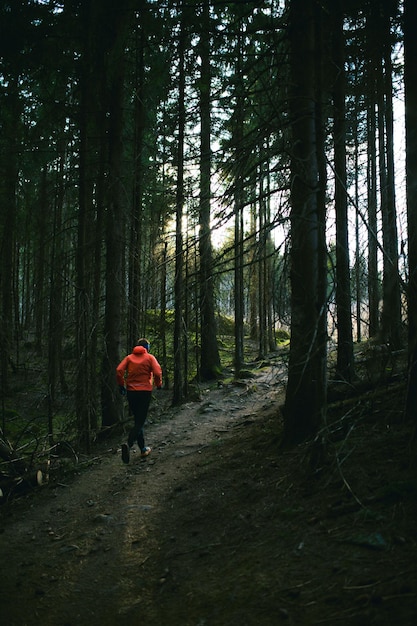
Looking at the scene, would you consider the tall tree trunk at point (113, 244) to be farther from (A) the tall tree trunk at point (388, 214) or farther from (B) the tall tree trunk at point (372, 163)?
(A) the tall tree trunk at point (388, 214)

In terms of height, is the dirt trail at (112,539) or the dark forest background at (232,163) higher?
the dark forest background at (232,163)

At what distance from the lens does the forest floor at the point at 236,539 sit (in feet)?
9.35

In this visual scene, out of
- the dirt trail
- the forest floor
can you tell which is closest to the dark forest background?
the forest floor

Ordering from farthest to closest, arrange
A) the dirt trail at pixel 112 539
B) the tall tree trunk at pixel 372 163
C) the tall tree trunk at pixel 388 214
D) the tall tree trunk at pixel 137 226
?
the tall tree trunk at pixel 137 226 < the tall tree trunk at pixel 372 163 < the dirt trail at pixel 112 539 < the tall tree trunk at pixel 388 214

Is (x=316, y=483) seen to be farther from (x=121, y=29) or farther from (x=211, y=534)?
(x=121, y=29)

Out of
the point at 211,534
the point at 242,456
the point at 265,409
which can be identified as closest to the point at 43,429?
the point at 265,409

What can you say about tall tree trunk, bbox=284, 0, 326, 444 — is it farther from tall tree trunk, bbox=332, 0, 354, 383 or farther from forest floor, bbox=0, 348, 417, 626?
tall tree trunk, bbox=332, 0, 354, 383

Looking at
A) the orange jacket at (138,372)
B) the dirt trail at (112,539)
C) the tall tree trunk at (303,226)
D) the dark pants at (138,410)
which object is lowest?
the dirt trail at (112,539)

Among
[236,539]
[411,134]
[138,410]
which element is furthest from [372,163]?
[236,539]

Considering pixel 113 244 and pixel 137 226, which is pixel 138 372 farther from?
pixel 137 226

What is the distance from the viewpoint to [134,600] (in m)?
3.53

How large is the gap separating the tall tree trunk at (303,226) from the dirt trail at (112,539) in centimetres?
61

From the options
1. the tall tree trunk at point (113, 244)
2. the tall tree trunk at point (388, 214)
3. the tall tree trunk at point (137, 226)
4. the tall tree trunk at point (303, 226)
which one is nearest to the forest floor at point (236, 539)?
the tall tree trunk at point (303, 226)

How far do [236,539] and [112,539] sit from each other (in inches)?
67.8
